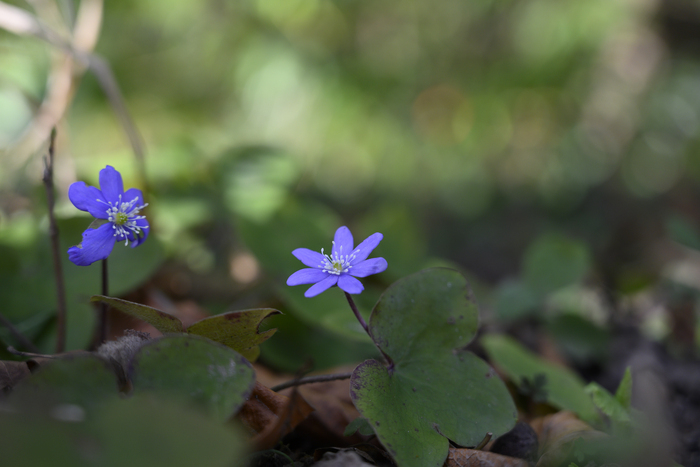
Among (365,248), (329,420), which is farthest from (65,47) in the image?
(329,420)

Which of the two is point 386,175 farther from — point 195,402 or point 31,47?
point 195,402

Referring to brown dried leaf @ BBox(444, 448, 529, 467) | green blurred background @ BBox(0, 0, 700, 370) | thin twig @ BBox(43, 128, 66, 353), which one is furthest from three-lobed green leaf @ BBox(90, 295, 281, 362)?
green blurred background @ BBox(0, 0, 700, 370)

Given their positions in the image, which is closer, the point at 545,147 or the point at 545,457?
the point at 545,457

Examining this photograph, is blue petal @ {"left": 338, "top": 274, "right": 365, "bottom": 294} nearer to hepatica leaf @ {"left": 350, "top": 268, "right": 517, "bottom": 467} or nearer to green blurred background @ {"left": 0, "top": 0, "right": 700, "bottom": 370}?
hepatica leaf @ {"left": 350, "top": 268, "right": 517, "bottom": 467}

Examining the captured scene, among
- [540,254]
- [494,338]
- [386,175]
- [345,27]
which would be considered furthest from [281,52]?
[494,338]

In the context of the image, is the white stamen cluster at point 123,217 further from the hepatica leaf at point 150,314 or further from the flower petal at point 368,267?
the flower petal at point 368,267

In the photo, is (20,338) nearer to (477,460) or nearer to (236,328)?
(236,328)
